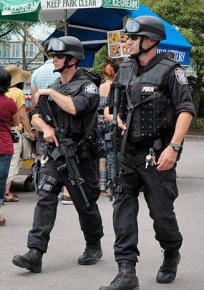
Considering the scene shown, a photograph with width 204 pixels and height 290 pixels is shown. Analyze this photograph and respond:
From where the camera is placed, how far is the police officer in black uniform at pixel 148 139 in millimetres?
4656

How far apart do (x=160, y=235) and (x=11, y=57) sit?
244 ft

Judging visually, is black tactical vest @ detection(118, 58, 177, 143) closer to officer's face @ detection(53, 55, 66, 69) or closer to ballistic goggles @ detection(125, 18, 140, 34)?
ballistic goggles @ detection(125, 18, 140, 34)

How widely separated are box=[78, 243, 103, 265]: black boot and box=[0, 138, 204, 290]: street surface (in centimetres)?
6

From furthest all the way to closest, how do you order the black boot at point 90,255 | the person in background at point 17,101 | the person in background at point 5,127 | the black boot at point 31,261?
1. the person in background at point 17,101
2. the person in background at point 5,127
3. the black boot at point 90,255
4. the black boot at point 31,261

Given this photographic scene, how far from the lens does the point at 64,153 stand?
5305 mm

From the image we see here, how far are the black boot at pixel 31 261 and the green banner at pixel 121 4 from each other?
16.5 feet

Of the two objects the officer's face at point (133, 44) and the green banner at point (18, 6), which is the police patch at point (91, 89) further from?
the green banner at point (18, 6)

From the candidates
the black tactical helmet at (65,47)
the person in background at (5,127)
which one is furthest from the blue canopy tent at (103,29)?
the black tactical helmet at (65,47)

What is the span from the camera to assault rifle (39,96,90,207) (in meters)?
5.29

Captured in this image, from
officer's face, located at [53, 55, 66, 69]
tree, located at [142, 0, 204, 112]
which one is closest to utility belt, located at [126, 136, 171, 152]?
officer's face, located at [53, 55, 66, 69]

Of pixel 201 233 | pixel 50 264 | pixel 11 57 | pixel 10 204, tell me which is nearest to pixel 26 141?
pixel 10 204

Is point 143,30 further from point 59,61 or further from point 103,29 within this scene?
point 103,29

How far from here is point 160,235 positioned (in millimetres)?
4824

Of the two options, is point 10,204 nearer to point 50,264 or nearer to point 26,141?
point 26,141
